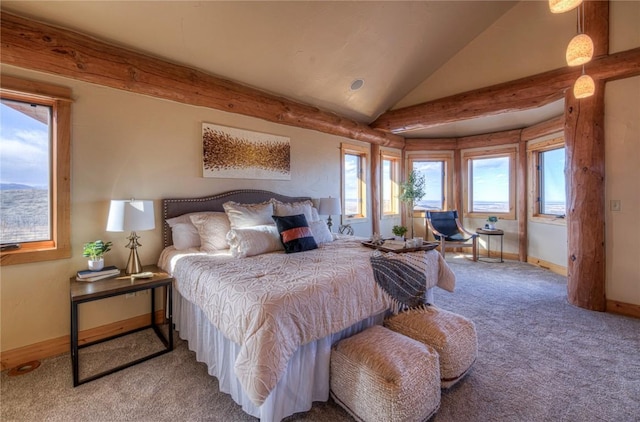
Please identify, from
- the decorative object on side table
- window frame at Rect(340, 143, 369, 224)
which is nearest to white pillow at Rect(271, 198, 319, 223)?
window frame at Rect(340, 143, 369, 224)

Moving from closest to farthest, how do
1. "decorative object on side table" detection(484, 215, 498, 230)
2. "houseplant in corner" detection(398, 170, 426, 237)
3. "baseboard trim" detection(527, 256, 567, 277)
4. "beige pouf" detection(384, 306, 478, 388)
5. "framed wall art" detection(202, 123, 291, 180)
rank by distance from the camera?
"beige pouf" detection(384, 306, 478, 388)
"framed wall art" detection(202, 123, 291, 180)
"baseboard trim" detection(527, 256, 567, 277)
"decorative object on side table" detection(484, 215, 498, 230)
"houseplant in corner" detection(398, 170, 426, 237)

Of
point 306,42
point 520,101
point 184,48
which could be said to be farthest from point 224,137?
point 520,101

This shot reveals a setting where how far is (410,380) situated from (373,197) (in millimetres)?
4084

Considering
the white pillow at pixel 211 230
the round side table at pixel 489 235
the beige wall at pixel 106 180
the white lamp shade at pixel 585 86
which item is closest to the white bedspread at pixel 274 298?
the white pillow at pixel 211 230

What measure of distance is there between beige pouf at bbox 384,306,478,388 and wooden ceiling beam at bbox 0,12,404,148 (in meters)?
2.83

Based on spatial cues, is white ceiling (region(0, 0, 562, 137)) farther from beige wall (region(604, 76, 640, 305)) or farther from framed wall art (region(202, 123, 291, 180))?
beige wall (region(604, 76, 640, 305))

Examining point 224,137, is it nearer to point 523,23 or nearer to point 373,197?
point 373,197

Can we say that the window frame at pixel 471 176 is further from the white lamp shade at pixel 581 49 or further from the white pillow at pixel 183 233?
the white pillow at pixel 183 233

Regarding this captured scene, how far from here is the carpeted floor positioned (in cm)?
165

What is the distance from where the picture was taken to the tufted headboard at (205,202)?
2.87 meters

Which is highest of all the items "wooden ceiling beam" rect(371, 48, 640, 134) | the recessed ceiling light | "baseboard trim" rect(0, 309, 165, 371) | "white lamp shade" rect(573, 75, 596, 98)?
the recessed ceiling light

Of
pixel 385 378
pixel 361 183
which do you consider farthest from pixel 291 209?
pixel 361 183

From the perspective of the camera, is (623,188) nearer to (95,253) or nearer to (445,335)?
(445,335)

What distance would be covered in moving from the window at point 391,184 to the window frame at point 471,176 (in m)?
1.46
